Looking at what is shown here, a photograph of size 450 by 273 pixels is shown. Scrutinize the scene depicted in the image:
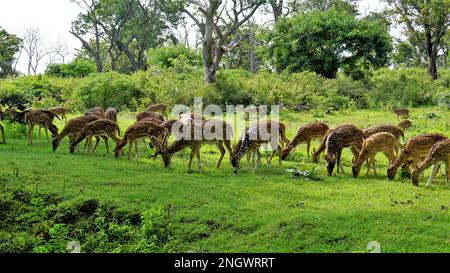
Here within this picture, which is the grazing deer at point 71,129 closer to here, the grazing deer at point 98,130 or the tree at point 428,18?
the grazing deer at point 98,130

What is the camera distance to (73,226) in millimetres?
11133

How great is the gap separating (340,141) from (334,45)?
25674mm

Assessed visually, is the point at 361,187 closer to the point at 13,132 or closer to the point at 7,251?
the point at 7,251

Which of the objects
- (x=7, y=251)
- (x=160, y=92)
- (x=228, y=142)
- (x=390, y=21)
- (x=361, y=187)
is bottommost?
(x=7, y=251)

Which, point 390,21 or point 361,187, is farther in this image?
point 390,21

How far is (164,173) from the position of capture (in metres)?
14.5

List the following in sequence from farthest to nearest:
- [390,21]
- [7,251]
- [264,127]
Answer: [390,21], [264,127], [7,251]

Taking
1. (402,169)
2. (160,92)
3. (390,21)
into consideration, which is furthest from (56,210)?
(390,21)

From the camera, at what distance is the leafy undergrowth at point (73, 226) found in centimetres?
1036

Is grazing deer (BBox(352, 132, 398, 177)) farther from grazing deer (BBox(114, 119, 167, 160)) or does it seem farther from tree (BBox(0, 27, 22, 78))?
tree (BBox(0, 27, 22, 78))

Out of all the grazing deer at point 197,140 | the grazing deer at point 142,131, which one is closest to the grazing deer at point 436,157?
the grazing deer at point 197,140

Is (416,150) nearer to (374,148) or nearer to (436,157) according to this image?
(436,157)

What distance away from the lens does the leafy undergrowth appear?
1036 centimetres
